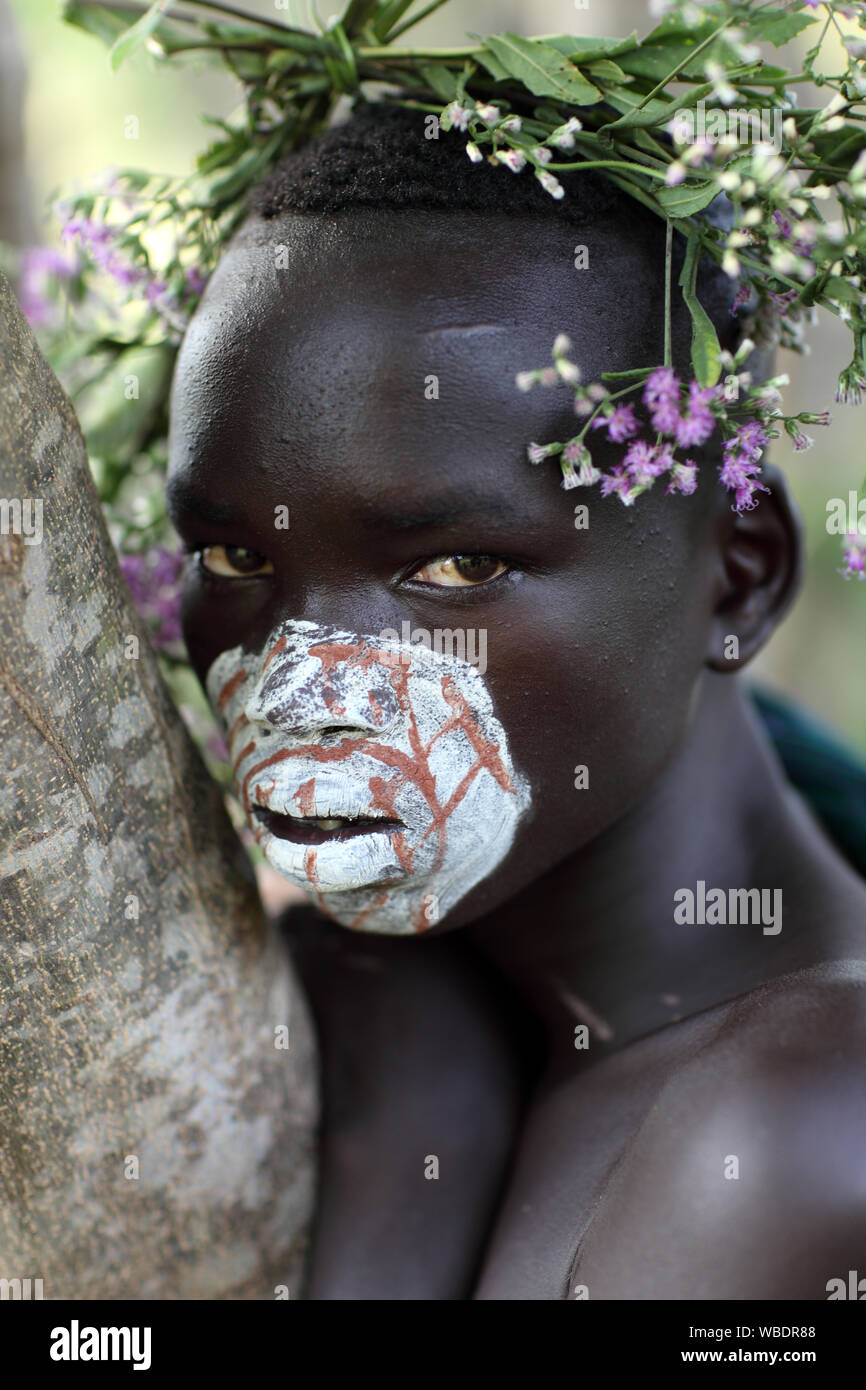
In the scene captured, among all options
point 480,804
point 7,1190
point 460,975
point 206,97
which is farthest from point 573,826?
point 206,97

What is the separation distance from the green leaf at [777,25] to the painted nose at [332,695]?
2.39 ft

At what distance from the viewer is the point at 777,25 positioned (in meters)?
1.19

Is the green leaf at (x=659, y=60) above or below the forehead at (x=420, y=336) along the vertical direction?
above

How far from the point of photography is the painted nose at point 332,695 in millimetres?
1265

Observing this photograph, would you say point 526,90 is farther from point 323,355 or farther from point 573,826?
point 573,826

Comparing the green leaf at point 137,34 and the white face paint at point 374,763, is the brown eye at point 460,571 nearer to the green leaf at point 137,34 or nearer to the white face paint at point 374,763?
the white face paint at point 374,763

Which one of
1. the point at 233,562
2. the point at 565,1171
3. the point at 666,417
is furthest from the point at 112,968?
the point at 666,417

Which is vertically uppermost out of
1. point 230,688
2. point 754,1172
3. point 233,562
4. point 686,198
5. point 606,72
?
point 606,72

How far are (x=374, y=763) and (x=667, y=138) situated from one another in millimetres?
776

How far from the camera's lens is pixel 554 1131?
60.8 inches

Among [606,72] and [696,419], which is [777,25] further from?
[696,419]

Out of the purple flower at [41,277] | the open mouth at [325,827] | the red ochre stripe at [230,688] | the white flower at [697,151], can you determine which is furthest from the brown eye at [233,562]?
the purple flower at [41,277]

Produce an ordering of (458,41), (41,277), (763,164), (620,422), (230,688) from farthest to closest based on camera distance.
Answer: (458,41) < (41,277) < (230,688) < (620,422) < (763,164)

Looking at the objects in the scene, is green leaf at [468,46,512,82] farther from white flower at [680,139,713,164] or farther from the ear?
the ear
